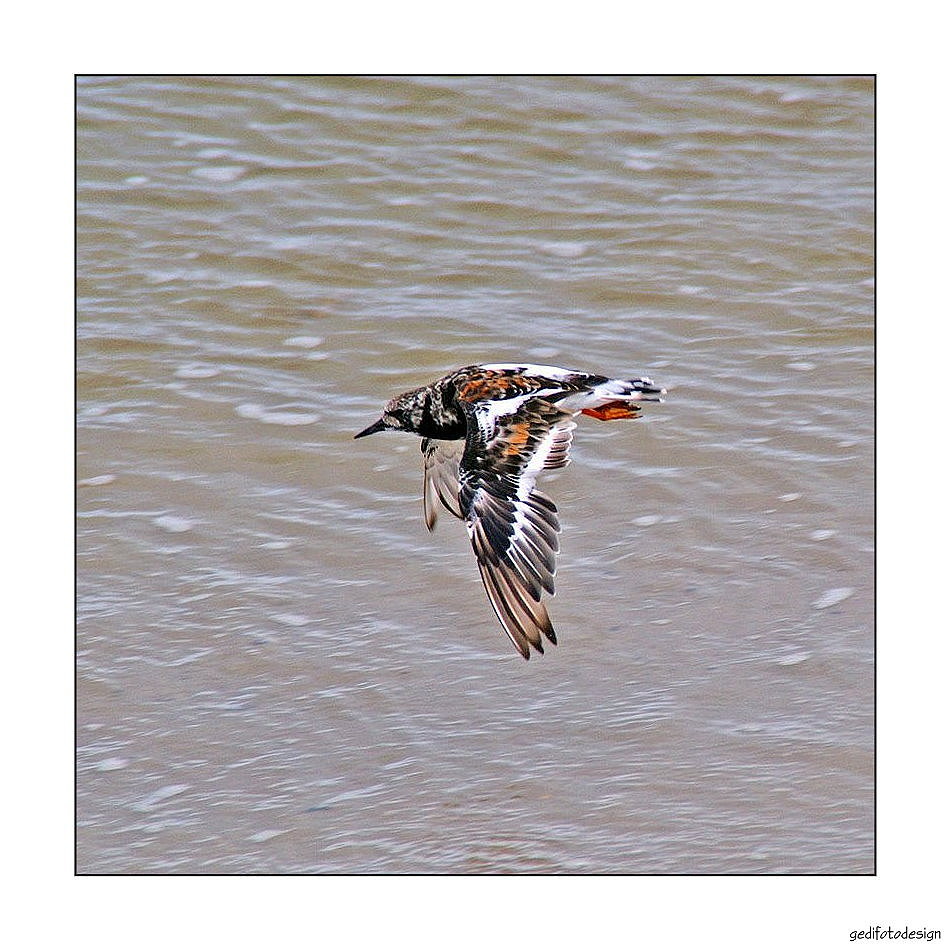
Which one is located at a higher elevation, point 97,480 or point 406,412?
point 406,412

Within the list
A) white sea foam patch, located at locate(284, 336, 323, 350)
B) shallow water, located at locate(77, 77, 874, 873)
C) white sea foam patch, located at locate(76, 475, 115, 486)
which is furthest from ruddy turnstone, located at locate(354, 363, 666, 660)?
white sea foam patch, located at locate(284, 336, 323, 350)

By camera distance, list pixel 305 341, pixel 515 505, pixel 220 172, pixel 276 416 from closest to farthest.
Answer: pixel 515 505 → pixel 276 416 → pixel 305 341 → pixel 220 172

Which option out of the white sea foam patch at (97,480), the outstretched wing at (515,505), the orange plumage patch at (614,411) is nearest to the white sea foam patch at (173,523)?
the white sea foam patch at (97,480)

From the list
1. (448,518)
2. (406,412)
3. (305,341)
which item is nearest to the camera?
(406,412)

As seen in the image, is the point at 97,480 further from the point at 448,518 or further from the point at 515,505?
the point at 515,505

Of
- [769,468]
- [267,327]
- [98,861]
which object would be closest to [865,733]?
[769,468]

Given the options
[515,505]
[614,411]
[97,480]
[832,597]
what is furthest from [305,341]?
[832,597]

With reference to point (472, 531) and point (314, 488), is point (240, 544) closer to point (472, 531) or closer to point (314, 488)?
point (314, 488)
